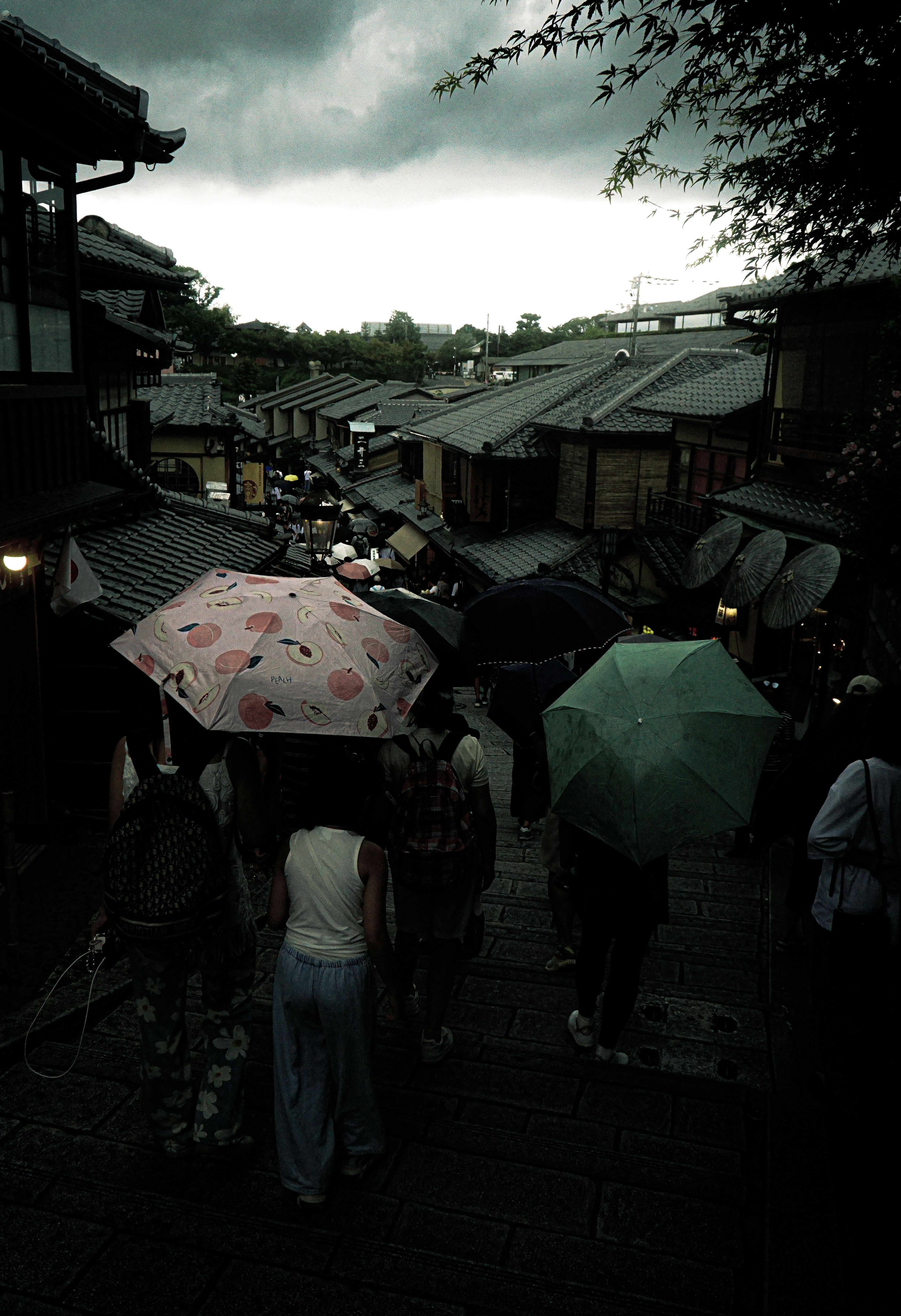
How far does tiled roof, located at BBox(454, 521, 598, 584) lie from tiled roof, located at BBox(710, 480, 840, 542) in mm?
5719

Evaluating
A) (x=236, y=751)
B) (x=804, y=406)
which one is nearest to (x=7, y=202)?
(x=236, y=751)

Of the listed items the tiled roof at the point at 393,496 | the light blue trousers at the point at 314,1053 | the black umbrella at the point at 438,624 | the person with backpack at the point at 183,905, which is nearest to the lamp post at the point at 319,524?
the tiled roof at the point at 393,496

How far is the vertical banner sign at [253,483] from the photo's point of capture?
4469 cm

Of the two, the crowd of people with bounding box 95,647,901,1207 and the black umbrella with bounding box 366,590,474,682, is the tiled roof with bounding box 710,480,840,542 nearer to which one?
the black umbrella with bounding box 366,590,474,682

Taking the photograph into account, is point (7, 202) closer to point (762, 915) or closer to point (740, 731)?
point (740, 731)

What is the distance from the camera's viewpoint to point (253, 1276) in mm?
3523

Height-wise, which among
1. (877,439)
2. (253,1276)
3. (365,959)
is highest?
(877,439)

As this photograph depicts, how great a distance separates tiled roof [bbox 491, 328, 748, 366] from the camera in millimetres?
36938

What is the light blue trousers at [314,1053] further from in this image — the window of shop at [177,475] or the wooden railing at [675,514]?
the window of shop at [177,475]

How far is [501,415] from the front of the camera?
2950 centimetres

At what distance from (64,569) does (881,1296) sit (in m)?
8.49

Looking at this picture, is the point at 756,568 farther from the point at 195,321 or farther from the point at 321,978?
the point at 195,321

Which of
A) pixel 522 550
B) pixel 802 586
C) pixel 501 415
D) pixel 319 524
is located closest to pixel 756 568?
pixel 802 586

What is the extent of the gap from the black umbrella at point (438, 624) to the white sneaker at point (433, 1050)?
101 inches
